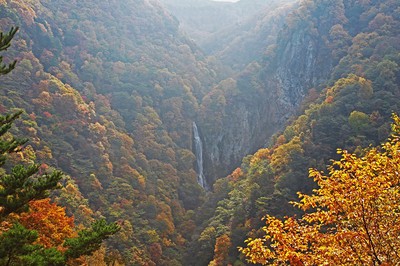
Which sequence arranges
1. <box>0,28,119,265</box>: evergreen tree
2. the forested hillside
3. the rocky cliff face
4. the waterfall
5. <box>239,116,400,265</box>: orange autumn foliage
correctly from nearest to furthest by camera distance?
<box>0,28,119,265</box>: evergreen tree, <box>239,116,400,265</box>: orange autumn foliage, the forested hillside, the waterfall, the rocky cliff face

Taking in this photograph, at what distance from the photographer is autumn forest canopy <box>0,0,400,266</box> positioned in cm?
1016

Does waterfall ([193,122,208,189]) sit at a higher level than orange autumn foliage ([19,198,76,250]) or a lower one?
higher

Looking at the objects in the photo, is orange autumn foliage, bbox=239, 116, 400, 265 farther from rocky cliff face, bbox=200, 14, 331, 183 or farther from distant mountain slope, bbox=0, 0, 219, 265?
rocky cliff face, bbox=200, 14, 331, 183

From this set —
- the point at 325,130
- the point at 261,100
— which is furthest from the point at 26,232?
the point at 261,100

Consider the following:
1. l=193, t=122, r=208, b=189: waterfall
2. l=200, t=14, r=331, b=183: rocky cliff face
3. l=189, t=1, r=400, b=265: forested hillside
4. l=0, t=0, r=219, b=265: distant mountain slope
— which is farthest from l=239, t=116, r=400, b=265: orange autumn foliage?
Answer: l=200, t=14, r=331, b=183: rocky cliff face

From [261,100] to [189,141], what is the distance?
25449 millimetres

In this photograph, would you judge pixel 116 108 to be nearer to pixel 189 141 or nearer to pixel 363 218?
pixel 189 141

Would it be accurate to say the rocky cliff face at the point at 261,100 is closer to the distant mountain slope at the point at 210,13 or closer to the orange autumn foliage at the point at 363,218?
the orange autumn foliage at the point at 363,218

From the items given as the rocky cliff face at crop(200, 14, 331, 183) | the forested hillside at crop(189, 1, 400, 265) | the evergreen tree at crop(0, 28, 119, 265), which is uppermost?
the rocky cliff face at crop(200, 14, 331, 183)

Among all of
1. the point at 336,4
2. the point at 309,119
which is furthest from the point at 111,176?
the point at 336,4

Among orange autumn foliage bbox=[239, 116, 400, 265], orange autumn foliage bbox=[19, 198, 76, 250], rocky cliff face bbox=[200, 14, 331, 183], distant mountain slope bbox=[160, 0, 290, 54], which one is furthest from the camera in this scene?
distant mountain slope bbox=[160, 0, 290, 54]

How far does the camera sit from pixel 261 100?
297ft

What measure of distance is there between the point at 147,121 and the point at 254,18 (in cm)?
8897

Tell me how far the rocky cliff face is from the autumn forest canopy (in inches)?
14.1
